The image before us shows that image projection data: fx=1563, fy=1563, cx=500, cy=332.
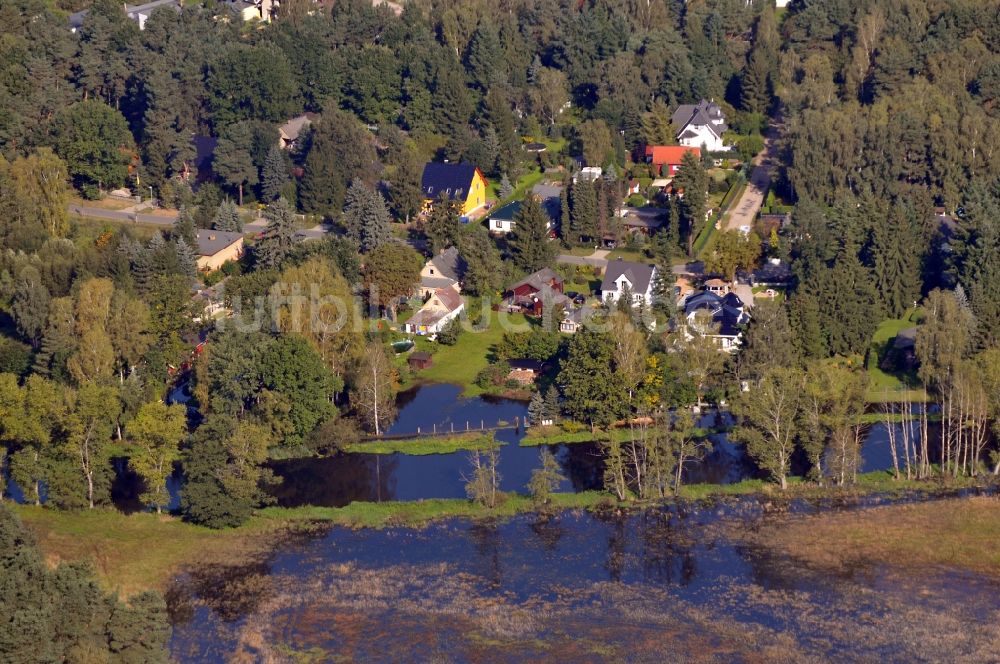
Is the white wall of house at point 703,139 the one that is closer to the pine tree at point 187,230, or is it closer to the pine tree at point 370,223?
the pine tree at point 370,223

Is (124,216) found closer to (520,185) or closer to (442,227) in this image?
(442,227)

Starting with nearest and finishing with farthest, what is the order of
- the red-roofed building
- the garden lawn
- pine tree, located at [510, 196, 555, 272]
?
the garden lawn, pine tree, located at [510, 196, 555, 272], the red-roofed building

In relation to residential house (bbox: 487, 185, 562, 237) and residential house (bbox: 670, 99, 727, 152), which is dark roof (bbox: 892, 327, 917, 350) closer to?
residential house (bbox: 487, 185, 562, 237)

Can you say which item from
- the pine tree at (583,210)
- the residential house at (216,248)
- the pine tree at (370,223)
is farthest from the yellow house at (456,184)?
the residential house at (216,248)

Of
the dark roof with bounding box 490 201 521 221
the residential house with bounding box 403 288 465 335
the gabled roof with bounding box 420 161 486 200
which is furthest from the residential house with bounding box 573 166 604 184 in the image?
the residential house with bounding box 403 288 465 335

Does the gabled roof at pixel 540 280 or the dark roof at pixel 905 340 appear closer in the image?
the dark roof at pixel 905 340

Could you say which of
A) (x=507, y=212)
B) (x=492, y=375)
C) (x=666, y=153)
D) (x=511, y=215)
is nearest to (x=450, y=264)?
(x=511, y=215)

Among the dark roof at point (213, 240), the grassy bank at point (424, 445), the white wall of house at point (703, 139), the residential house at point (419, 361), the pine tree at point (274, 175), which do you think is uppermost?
the white wall of house at point (703, 139)
